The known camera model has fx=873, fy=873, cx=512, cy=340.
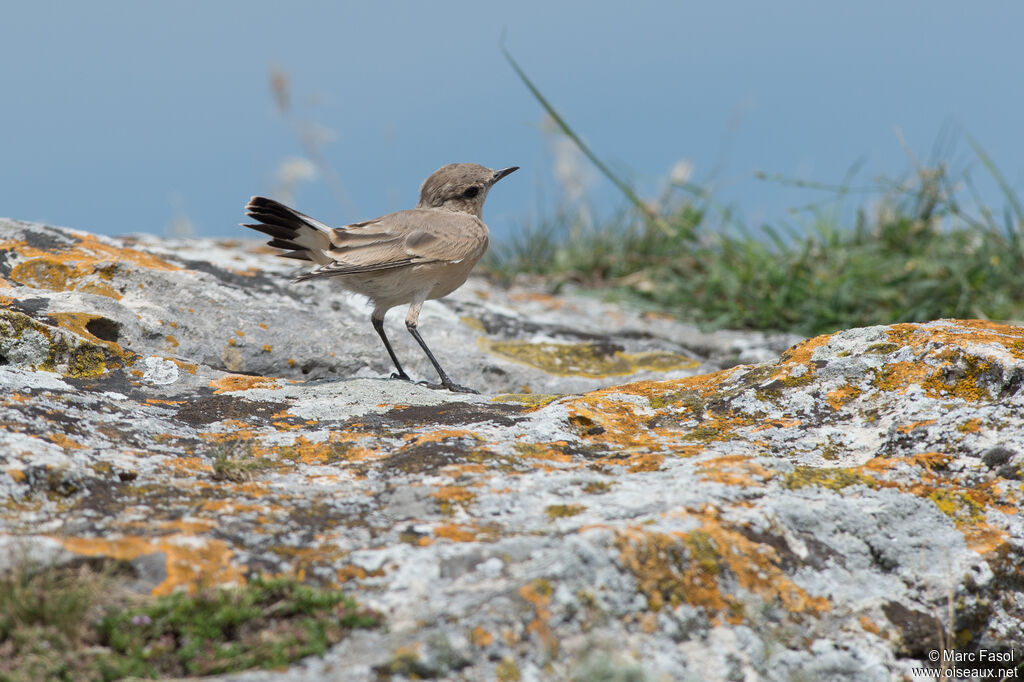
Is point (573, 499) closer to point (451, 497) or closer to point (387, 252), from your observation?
point (451, 497)

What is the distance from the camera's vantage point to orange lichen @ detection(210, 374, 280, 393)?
13.7 feet

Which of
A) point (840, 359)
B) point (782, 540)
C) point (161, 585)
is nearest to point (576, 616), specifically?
point (782, 540)

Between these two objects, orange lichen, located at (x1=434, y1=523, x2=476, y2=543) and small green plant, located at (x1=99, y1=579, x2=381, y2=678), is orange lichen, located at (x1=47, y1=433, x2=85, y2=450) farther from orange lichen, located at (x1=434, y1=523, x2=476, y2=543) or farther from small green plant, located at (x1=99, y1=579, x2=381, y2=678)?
orange lichen, located at (x1=434, y1=523, x2=476, y2=543)

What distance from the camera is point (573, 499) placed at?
2.86m

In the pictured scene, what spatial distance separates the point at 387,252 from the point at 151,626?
376cm

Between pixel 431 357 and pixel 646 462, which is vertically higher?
pixel 431 357

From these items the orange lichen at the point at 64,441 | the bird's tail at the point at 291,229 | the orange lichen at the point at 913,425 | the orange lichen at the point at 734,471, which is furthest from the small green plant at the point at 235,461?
the bird's tail at the point at 291,229

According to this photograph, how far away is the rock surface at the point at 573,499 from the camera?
2311 millimetres

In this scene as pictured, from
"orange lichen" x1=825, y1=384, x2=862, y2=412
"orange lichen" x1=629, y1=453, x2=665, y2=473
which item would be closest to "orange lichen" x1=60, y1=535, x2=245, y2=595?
"orange lichen" x1=629, y1=453, x2=665, y2=473

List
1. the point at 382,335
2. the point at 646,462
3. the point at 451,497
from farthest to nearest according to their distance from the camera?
the point at 382,335 → the point at 646,462 → the point at 451,497

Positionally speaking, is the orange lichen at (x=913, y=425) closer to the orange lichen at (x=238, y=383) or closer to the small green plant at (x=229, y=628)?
the small green plant at (x=229, y=628)

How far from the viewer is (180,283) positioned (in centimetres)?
555

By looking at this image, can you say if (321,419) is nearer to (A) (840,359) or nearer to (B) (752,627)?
(B) (752,627)

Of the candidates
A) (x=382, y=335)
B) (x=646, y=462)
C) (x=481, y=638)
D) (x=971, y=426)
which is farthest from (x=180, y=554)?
(x=382, y=335)
